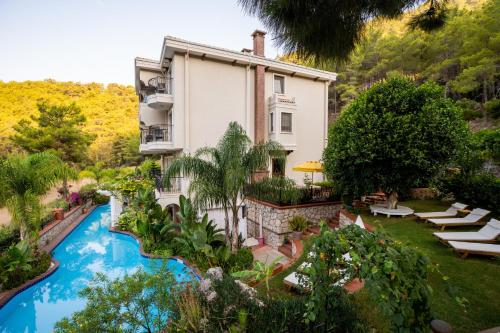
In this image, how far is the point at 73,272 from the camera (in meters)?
9.89

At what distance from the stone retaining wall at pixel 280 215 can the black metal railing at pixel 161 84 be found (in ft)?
29.7

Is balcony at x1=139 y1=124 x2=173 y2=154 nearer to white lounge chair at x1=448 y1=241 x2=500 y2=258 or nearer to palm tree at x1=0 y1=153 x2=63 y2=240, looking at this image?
palm tree at x1=0 y1=153 x2=63 y2=240

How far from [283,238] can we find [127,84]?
53.2 metres

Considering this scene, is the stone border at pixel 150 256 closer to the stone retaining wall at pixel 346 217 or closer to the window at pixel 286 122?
the stone retaining wall at pixel 346 217

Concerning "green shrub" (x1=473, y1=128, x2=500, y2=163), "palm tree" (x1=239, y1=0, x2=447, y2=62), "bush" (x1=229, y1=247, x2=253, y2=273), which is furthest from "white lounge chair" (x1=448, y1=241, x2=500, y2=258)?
"green shrub" (x1=473, y1=128, x2=500, y2=163)

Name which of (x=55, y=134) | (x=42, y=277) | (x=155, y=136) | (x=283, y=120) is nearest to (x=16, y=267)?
(x=42, y=277)

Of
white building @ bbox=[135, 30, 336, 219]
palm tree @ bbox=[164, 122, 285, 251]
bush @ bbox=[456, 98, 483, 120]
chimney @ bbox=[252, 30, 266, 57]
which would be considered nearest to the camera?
palm tree @ bbox=[164, 122, 285, 251]

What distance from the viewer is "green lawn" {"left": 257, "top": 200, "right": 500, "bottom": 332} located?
4.07 meters

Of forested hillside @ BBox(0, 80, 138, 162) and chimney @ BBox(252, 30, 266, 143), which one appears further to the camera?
forested hillside @ BBox(0, 80, 138, 162)

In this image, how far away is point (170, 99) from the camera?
1398cm

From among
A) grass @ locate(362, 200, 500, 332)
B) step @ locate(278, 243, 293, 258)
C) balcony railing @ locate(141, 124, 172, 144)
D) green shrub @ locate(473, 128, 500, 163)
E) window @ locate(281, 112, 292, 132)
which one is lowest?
step @ locate(278, 243, 293, 258)

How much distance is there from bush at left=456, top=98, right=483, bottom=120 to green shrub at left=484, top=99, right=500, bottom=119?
99 centimetres

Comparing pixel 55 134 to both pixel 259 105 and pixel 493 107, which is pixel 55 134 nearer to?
pixel 259 105

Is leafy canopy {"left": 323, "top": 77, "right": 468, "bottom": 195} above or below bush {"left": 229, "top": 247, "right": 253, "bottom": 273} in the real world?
above
